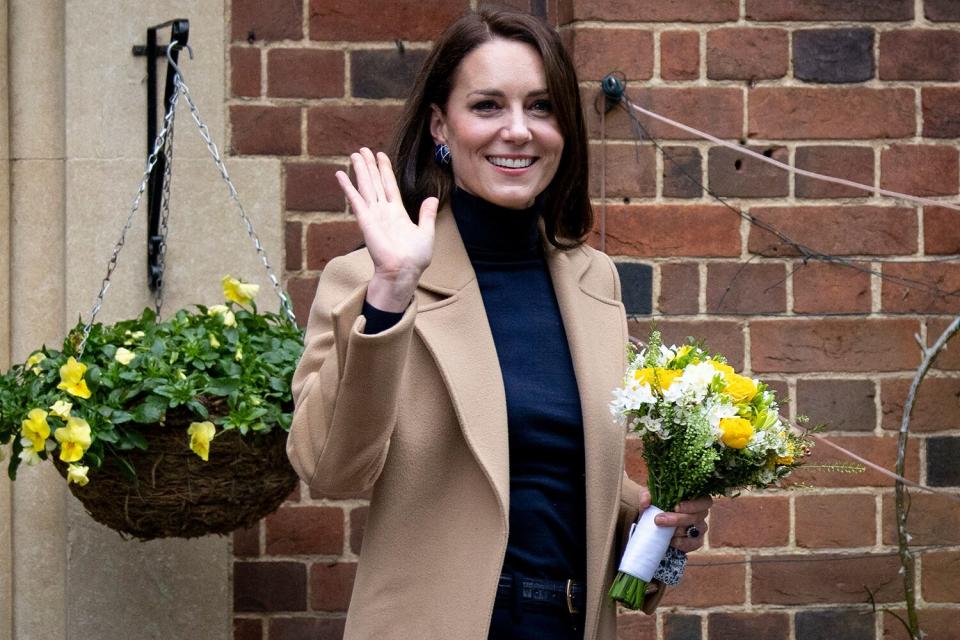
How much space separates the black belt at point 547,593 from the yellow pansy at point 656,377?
1.10 ft

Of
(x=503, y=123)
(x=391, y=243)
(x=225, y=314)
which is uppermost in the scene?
(x=503, y=123)

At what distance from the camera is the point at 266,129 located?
325 cm

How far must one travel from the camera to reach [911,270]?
3.22 meters

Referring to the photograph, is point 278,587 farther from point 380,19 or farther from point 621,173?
point 380,19

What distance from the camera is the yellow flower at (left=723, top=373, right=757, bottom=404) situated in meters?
2.24

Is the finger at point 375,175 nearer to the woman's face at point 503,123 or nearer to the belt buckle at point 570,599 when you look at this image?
the woman's face at point 503,123

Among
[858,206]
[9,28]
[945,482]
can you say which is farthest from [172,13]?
[945,482]

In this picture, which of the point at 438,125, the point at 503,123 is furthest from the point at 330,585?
Answer: the point at 503,123

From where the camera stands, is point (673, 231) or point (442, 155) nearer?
point (442, 155)

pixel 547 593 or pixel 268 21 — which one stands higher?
pixel 268 21

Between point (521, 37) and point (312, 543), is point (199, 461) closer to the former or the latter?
point (312, 543)

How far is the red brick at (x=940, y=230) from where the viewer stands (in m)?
3.23

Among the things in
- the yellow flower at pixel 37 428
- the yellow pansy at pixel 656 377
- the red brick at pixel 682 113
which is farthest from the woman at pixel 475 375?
the red brick at pixel 682 113

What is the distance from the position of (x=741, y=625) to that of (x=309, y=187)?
4.53ft
